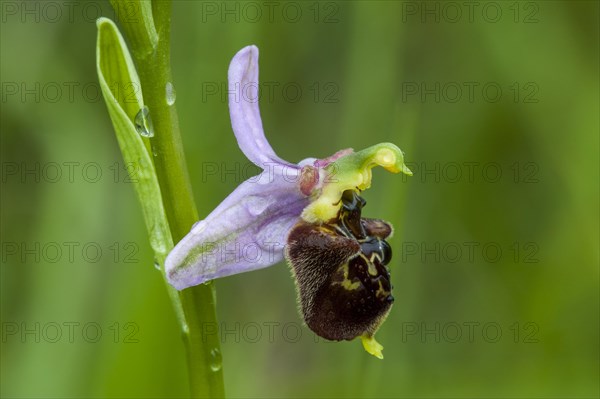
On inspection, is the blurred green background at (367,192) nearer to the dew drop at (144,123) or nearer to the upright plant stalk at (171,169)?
the upright plant stalk at (171,169)

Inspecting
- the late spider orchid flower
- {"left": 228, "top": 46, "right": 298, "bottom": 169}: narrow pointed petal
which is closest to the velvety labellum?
the late spider orchid flower

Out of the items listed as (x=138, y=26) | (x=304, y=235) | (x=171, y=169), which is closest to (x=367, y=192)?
(x=304, y=235)

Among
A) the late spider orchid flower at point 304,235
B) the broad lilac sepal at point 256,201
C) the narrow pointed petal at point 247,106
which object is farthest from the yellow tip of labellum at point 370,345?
the narrow pointed petal at point 247,106

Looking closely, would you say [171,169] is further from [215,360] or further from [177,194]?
[215,360]

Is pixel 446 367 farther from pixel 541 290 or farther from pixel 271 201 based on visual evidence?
pixel 271 201

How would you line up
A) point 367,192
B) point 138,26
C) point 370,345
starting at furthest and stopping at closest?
1. point 367,192
2. point 370,345
3. point 138,26

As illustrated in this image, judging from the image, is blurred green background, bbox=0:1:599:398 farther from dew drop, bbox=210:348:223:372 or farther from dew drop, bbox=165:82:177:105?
dew drop, bbox=165:82:177:105
